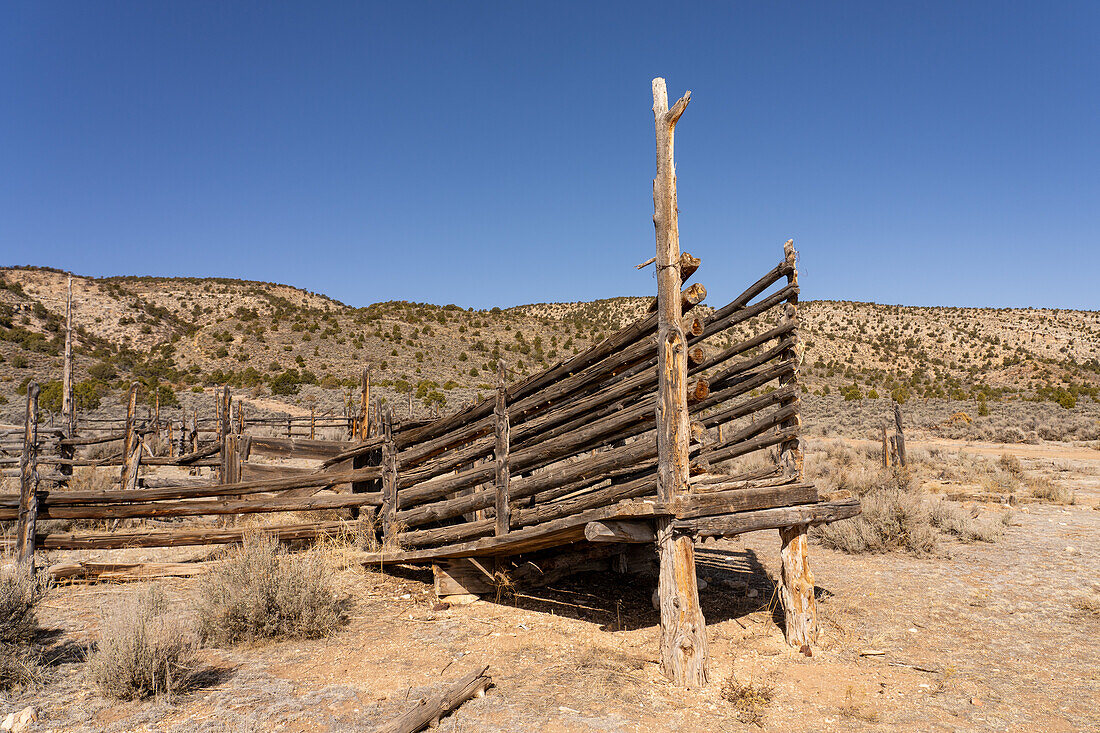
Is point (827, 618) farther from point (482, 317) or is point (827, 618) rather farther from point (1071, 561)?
point (482, 317)

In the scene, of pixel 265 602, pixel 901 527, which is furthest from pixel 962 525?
pixel 265 602

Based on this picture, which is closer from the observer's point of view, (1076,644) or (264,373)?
(1076,644)

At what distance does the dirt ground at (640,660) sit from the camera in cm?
406

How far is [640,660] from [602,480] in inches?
84.1

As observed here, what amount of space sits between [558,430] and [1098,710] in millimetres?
4333

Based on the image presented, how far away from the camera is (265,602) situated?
5449 millimetres

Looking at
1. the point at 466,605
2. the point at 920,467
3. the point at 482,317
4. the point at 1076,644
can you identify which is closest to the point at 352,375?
the point at 482,317

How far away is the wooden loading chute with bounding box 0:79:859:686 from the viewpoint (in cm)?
479

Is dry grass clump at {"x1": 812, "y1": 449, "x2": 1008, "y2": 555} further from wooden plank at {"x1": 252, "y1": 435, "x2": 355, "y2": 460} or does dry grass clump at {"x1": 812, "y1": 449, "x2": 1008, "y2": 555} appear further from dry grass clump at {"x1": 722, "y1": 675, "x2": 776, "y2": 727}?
wooden plank at {"x1": 252, "y1": 435, "x2": 355, "y2": 460}

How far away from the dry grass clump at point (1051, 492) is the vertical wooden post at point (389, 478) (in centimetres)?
1249

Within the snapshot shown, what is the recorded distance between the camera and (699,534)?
4863 mm

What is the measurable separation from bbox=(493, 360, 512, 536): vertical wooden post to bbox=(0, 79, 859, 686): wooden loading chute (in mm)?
15

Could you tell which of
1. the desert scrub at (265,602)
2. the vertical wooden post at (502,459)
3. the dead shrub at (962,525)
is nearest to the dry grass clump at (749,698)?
the vertical wooden post at (502,459)

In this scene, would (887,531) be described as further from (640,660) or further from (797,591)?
(640,660)
